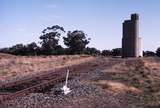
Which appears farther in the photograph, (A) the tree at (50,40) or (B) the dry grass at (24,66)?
(A) the tree at (50,40)

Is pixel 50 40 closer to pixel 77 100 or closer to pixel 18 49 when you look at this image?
pixel 18 49

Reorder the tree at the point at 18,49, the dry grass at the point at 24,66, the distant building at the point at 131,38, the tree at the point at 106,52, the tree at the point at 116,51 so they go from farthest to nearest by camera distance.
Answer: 1. the tree at the point at 116,51
2. the tree at the point at 106,52
3. the tree at the point at 18,49
4. the distant building at the point at 131,38
5. the dry grass at the point at 24,66

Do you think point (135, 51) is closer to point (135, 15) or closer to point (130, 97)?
point (135, 15)

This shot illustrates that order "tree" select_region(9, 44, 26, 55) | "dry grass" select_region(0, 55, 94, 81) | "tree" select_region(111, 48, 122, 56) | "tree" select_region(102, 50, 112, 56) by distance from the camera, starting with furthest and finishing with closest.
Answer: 1. "tree" select_region(111, 48, 122, 56)
2. "tree" select_region(102, 50, 112, 56)
3. "tree" select_region(9, 44, 26, 55)
4. "dry grass" select_region(0, 55, 94, 81)

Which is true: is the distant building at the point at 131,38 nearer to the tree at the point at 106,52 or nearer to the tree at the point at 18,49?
the tree at the point at 106,52

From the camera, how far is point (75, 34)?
90625 millimetres

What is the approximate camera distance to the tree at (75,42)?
8894 cm

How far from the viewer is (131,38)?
7569 centimetres

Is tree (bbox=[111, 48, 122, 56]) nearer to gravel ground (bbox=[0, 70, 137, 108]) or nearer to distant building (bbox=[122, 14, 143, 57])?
distant building (bbox=[122, 14, 143, 57])

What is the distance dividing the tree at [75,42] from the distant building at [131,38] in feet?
48.8

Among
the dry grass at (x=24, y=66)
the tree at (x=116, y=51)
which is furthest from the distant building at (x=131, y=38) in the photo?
the dry grass at (x=24, y=66)

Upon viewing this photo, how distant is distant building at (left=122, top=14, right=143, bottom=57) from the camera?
74250 millimetres

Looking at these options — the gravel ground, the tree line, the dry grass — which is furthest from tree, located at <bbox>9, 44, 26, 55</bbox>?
→ the gravel ground

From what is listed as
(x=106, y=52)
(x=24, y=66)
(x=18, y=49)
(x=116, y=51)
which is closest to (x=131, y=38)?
(x=116, y=51)
